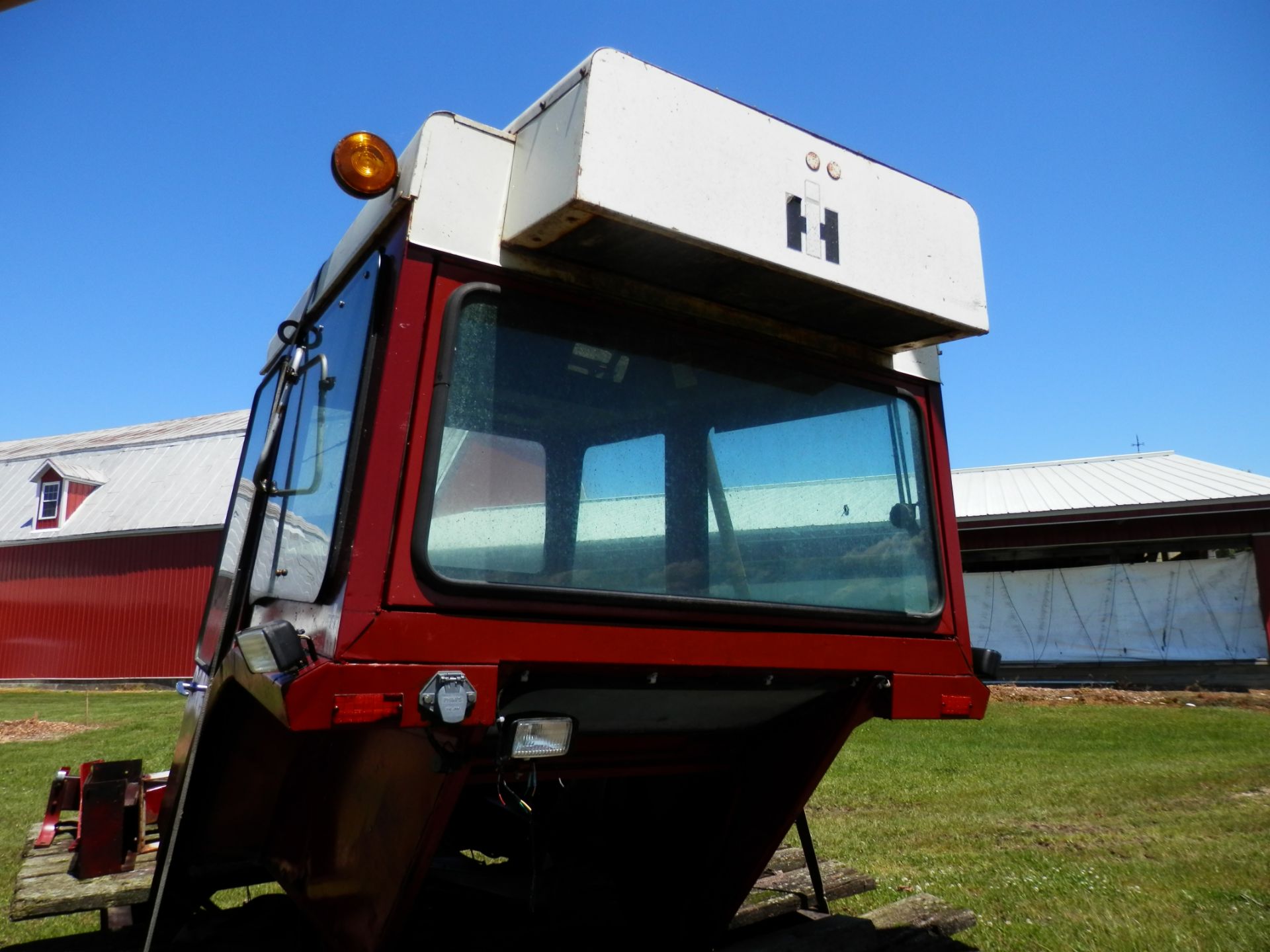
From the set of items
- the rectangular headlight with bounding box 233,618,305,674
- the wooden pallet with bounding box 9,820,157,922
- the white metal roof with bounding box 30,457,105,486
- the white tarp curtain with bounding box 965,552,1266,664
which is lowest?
the wooden pallet with bounding box 9,820,157,922

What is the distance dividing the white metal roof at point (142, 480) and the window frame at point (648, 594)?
947 inches

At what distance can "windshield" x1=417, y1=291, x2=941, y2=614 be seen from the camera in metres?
2.15

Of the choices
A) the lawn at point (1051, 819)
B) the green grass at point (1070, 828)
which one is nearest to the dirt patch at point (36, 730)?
the lawn at point (1051, 819)

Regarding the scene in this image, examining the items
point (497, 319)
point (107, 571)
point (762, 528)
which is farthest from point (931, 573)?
point (107, 571)

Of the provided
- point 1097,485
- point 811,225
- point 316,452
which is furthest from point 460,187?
point 1097,485

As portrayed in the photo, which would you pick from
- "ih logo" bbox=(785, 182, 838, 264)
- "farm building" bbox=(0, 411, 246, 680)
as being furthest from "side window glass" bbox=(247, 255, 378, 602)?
"farm building" bbox=(0, 411, 246, 680)

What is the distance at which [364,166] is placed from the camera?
7.09 ft

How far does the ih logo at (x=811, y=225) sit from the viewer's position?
239 cm

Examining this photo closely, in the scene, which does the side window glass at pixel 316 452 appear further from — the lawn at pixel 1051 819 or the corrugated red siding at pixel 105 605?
the corrugated red siding at pixel 105 605

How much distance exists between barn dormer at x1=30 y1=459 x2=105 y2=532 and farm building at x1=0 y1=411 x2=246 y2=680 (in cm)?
3

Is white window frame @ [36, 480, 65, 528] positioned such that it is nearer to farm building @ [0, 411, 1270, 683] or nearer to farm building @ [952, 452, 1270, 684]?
farm building @ [0, 411, 1270, 683]

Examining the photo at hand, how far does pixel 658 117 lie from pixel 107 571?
2666 cm

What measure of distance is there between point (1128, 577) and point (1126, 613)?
0.62 meters

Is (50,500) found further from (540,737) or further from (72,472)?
(540,737)
